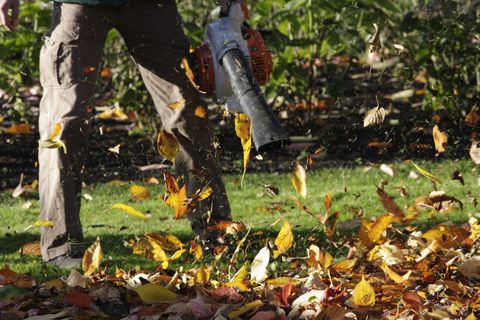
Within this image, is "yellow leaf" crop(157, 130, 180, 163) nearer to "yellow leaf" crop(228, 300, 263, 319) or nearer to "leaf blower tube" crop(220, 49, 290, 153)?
"leaf blower tube" crop(220, 49, 290, 153)

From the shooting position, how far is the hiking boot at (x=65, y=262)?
4066mm

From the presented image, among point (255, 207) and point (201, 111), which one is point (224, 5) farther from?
point (255, 207)

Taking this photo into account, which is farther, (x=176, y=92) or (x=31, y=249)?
(x=31, y=249)

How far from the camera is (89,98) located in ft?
13.6

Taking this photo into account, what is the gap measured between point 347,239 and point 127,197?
186 centimetres

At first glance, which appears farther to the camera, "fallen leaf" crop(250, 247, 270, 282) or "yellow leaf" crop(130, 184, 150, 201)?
"yellow leaf" crop(130, 184, 150, 201)

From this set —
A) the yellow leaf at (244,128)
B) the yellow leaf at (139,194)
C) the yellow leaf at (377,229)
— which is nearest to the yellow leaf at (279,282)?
the yellow leaf at (377,229)

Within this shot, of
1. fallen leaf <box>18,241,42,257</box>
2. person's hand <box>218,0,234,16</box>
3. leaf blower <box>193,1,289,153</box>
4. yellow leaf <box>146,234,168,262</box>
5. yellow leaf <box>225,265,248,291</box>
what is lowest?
fallen leaf <box>18,241,42,257</box>

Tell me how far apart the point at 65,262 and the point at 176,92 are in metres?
0.83

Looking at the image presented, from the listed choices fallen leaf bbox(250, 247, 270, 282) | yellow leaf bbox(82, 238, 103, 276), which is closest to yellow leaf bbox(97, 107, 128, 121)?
yellow leaf bbox(82, 238, 103, 276)

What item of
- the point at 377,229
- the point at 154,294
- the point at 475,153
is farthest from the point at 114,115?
the point at 154,294

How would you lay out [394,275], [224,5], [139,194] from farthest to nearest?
[139,194]
[224,5]
[394,275]

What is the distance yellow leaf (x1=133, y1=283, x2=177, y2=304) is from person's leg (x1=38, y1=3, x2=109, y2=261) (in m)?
1.06

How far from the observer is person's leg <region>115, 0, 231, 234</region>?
4230 millimetres
